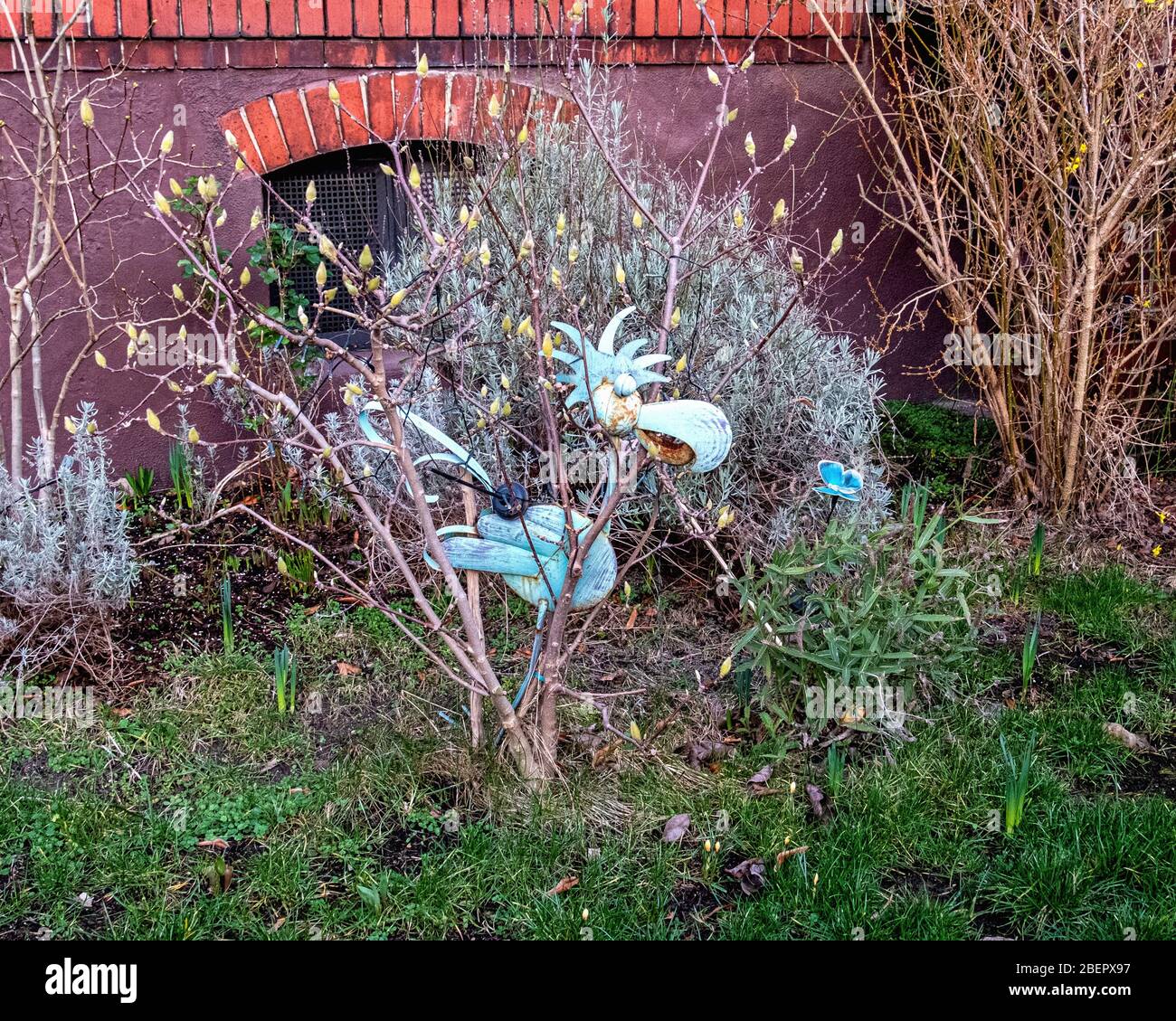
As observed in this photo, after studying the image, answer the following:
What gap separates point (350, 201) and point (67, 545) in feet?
8.16

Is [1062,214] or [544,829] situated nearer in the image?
[544,829]

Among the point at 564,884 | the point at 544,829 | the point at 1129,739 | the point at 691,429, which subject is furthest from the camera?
the point at 1129,739

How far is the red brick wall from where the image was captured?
510 cm

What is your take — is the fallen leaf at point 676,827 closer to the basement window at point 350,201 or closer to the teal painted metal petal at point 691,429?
the teal painted metal petal at point 691,429

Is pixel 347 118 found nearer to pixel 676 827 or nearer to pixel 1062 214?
pixel 1062 214

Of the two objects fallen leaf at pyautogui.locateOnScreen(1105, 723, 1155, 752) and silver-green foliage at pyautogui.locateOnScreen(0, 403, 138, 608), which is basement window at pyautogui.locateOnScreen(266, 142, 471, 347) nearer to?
silver-green foliage at pyautogui.locateOnScreen(0, 403, 138, 608)

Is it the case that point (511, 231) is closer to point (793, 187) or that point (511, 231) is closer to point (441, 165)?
point (441, 165)

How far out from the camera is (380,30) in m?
5.32

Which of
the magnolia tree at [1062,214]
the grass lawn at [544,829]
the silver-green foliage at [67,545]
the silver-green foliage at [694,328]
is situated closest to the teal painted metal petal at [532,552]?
the grass lawn at [544,829]

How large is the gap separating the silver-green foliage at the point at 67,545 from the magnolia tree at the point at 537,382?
45cm

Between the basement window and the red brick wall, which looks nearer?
the red brick wall

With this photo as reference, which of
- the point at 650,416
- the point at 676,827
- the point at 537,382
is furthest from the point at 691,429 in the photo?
the point at 676,827

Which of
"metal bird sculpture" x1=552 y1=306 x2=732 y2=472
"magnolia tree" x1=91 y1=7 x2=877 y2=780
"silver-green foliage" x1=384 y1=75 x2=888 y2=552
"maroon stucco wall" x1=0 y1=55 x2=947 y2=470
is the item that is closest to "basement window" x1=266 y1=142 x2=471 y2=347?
"magnolia tree" x1=91 y1=7 x2=877 y2=780

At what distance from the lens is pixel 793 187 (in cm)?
563
